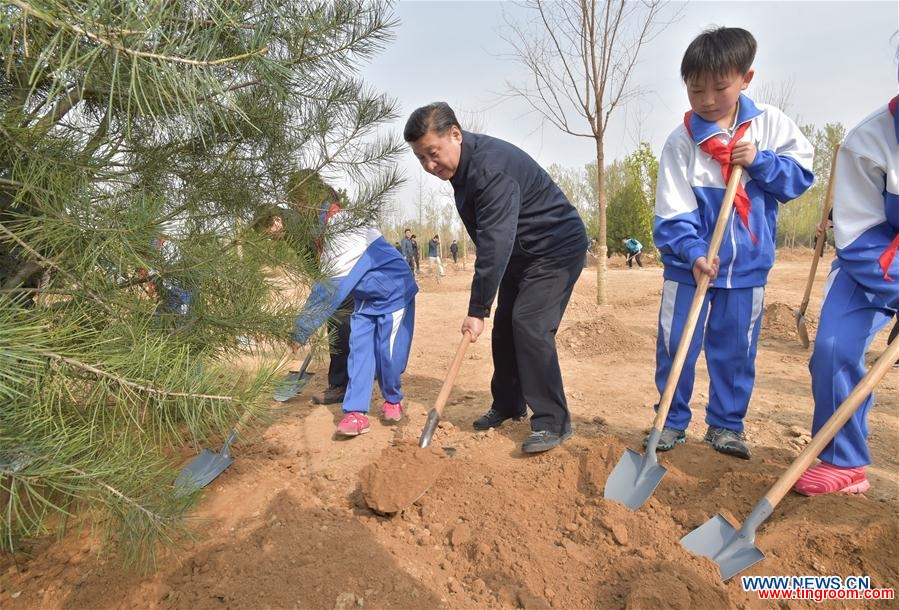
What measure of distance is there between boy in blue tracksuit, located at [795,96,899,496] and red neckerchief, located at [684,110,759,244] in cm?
37

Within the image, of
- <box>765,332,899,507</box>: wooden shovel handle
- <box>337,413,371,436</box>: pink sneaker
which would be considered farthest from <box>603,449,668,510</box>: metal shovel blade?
<box>337,413,371,436</box>: pink sneaker

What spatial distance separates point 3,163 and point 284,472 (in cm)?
152

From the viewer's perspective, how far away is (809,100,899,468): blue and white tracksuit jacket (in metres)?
1.68

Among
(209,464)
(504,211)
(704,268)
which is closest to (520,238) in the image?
(504,211)

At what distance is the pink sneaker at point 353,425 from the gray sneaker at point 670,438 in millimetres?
1364

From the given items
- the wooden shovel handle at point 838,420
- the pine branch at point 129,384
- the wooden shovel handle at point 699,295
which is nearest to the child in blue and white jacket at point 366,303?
the pine branch at point 129,384

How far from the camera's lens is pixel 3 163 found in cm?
135

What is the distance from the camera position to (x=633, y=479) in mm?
1864

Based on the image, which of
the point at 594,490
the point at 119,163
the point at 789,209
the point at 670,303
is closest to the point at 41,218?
the point at 119,163

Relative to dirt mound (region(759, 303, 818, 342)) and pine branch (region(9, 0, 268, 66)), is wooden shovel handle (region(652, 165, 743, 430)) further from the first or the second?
dirt mound (region(759, 303, 818, 342))

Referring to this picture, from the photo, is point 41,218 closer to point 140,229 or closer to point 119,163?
point 140,229

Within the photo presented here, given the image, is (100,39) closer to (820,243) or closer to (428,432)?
(428,432)

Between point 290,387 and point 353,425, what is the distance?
639 mm

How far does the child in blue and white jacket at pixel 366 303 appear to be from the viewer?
258 centimetres
